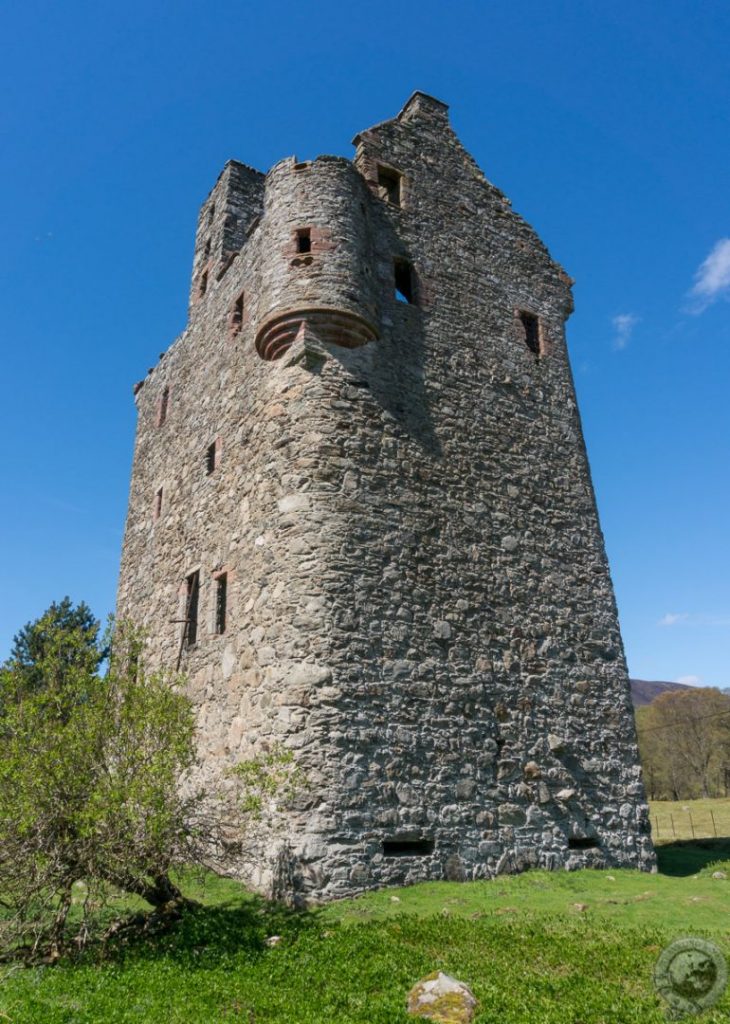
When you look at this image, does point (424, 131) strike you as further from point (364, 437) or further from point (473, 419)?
point (364, 437)

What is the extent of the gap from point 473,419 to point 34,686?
8.69 metres

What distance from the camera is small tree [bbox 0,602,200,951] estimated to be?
302 inches

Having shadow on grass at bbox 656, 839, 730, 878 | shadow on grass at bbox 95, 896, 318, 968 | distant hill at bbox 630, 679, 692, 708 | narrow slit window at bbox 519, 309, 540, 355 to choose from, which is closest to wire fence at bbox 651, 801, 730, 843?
shadow on grass at bbox 656, 839, 730, 878

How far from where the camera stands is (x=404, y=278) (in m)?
14.6

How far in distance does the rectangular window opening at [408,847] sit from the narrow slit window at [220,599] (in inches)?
193

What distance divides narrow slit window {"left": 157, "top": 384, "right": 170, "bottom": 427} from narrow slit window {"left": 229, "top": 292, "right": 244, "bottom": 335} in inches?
162

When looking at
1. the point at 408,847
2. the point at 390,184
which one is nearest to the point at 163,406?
the point at 390,184

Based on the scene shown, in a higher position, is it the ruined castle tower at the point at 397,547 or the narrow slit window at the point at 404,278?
the narrow slit window at the point at 404,278

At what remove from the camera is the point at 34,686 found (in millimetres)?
9352

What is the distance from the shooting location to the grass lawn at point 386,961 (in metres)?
6.00

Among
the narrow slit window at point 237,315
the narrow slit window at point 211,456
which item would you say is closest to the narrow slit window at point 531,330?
the narrow slit window at point 237,315

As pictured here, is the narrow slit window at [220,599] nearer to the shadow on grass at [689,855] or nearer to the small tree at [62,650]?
the small tree at [62,650]

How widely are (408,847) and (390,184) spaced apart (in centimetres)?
1277

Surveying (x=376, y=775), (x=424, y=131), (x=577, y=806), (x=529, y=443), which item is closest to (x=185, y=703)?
(x=376, y=775)
